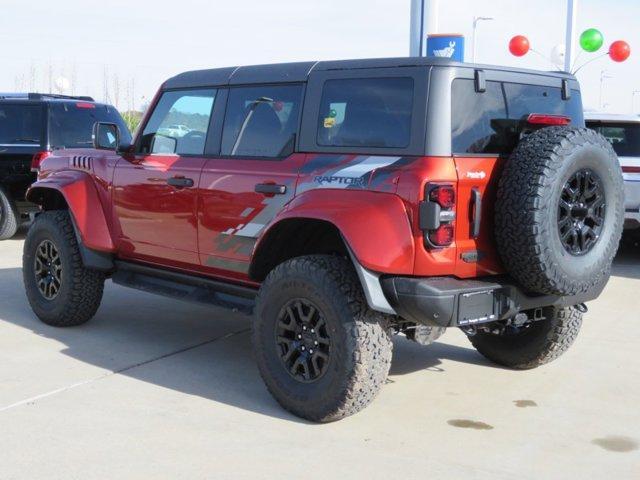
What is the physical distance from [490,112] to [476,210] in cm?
58

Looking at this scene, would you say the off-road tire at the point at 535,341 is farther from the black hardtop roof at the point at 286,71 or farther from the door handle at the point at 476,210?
the black hardtop roof at the point at 286,71

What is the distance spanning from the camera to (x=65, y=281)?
5.91m

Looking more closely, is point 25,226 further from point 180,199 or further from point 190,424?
point 190,424

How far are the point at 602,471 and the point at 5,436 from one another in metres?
2.78

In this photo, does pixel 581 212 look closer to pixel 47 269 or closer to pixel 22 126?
pixel 47 269

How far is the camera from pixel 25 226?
39.6 ft

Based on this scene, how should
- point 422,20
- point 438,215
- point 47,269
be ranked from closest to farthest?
point 438,215 < point 47,269 < point 422,20

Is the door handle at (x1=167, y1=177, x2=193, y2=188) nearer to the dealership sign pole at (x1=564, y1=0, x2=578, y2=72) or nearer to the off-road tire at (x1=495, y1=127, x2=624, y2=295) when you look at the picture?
the off-road tire at (x1=495, y1=127, x2=624, y2=295)

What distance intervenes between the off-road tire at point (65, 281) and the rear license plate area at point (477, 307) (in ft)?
10.1

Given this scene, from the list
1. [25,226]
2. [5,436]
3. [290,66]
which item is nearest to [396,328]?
[290,66]

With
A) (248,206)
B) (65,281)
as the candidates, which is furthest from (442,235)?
(65,281)

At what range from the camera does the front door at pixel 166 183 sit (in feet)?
16.9

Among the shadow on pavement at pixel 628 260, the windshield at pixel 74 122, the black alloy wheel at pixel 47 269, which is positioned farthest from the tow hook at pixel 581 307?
the windshield at pixel 74 122

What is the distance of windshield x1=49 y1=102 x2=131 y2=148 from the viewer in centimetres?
1016
